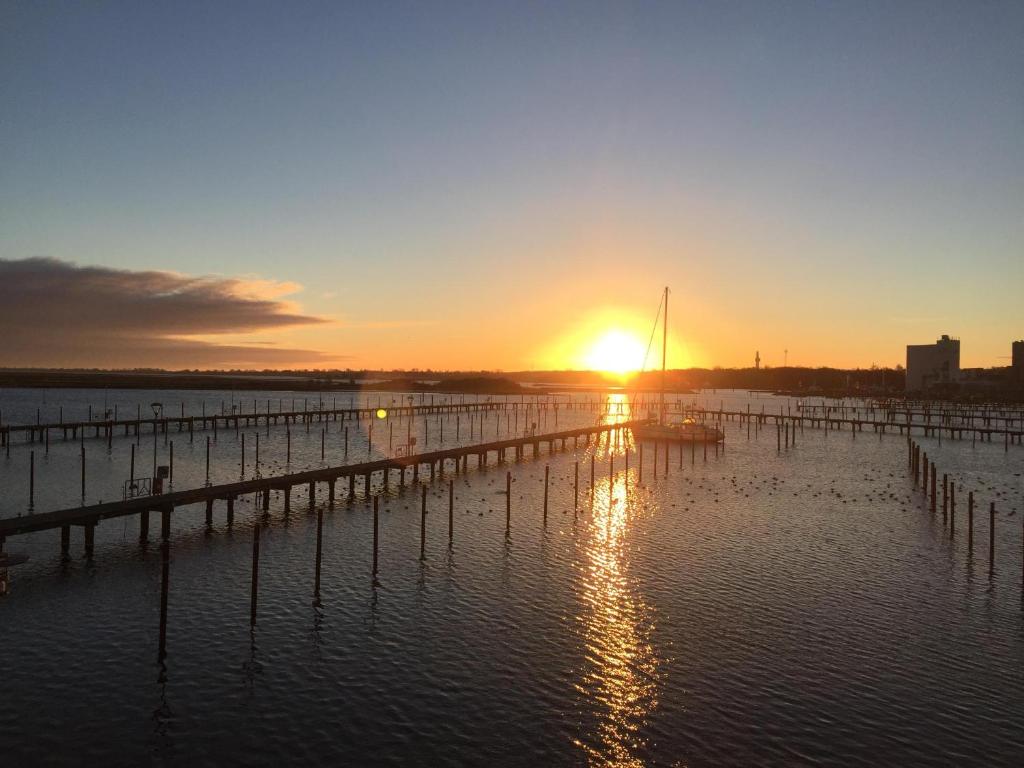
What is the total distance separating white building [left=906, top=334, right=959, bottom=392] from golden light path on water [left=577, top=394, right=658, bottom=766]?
18254cm

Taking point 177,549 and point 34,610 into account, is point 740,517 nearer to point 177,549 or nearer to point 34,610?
point 177,549

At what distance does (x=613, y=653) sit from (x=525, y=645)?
246cm

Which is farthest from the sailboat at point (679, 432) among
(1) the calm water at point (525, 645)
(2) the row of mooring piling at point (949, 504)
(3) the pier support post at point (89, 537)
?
(3) the pier support post at point (89, 537)

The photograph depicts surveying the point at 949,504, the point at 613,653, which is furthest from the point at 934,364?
the point at 613,653

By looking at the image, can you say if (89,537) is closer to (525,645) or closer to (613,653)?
(525,645)

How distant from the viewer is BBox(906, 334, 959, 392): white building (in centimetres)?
18400

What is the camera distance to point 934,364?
186 metres

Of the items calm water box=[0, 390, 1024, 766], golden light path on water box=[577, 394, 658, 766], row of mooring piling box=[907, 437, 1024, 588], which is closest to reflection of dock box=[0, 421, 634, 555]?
calm water box=[0, 390, 1024, 766]

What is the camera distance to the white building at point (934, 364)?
18400cm

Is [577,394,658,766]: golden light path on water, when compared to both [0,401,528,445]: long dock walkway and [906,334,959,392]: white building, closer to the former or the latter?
[0,401,528,445]: long dock walkway

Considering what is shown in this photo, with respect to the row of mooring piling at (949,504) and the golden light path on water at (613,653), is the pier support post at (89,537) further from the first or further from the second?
the row of mooring piling at (949,504)

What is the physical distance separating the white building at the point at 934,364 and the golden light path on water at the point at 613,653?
18254 centimetres

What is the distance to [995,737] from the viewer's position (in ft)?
51.1

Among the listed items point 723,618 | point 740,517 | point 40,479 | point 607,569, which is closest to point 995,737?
point 723,618
